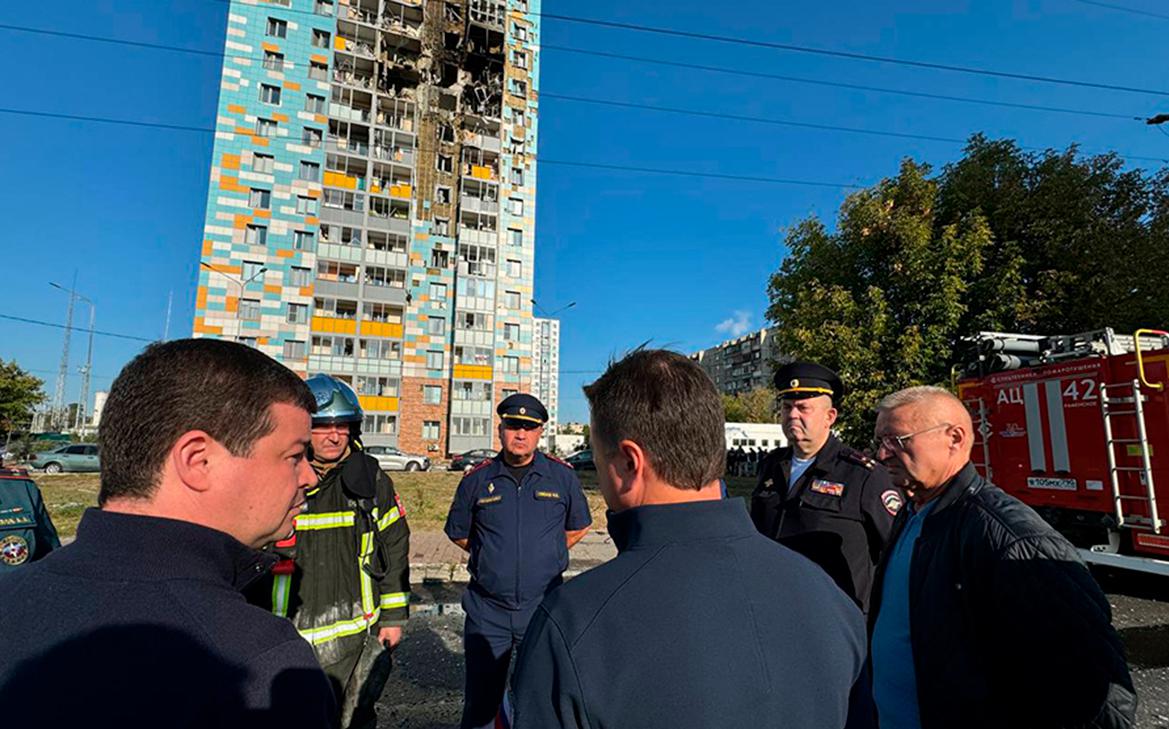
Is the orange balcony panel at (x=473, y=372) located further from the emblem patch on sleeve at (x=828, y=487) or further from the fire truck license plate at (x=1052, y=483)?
the emblem patch on sleeve at (x=828, y=487)

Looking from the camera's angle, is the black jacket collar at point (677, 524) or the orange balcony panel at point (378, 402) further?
the orange balcony panel at point (378, 402)

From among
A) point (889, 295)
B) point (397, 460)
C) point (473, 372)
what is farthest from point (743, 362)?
point (889, 295)

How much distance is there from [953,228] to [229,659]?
646 inches

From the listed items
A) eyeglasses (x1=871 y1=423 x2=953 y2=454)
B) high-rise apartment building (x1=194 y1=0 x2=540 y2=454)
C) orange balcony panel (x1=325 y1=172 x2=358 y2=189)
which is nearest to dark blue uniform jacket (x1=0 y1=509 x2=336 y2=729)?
eyeglasses (x1=871 y1=423 x2=953 y2=454)

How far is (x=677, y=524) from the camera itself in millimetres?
1163

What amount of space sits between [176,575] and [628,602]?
0.84 meters

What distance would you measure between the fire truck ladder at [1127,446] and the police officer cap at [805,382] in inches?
213

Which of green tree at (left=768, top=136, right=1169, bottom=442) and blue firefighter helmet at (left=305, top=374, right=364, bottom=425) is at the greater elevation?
green tree at (left=768, top=136, right=1169, bottom=442)

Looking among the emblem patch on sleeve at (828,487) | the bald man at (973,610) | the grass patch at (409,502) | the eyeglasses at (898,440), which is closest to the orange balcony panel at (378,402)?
the grass patch at (409,502)

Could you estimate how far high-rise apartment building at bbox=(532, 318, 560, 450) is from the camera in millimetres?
100812

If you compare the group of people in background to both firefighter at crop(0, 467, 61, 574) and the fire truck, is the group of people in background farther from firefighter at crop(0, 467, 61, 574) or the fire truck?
the fire truck

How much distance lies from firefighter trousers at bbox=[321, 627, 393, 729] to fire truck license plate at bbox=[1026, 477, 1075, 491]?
8.49 meters

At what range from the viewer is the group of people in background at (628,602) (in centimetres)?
91

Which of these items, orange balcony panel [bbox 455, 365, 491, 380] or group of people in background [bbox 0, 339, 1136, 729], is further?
orange balcony panel [bbox 455, 365, 491, 380]
